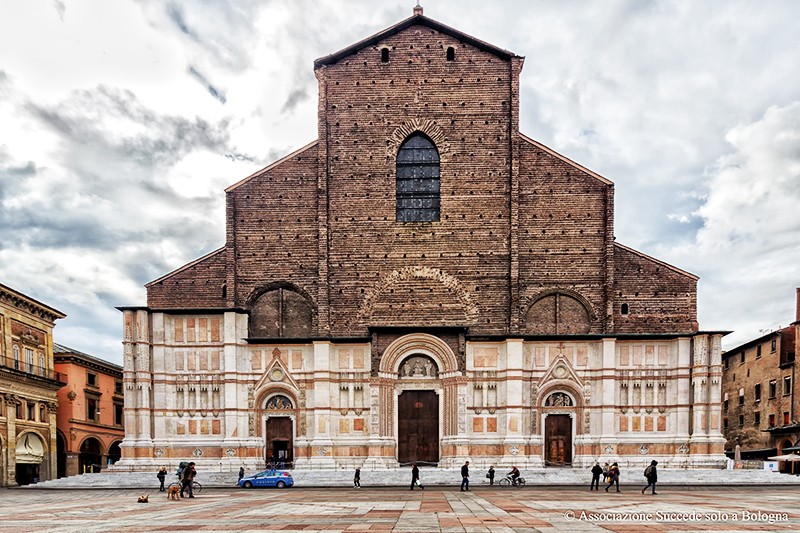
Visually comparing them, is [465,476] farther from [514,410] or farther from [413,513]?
[413,513]

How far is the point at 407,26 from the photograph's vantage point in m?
34.2

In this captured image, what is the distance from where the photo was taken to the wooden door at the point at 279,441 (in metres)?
31.7

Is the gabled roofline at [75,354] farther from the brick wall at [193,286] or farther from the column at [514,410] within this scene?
the column at [514,410]

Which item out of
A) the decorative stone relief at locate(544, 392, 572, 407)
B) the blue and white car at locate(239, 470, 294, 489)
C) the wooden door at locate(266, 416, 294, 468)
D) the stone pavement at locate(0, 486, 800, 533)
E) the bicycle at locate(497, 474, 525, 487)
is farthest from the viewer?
the decorative stone relief at locate(544, 392, 572, 407)

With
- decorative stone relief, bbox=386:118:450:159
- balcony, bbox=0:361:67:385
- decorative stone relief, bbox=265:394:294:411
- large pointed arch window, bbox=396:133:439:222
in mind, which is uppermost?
decorative stone relief, bbox=386:118:450:159

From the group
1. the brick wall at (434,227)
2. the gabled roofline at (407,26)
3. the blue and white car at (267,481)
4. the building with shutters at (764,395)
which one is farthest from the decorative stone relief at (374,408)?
the building with shutters at (764,395)

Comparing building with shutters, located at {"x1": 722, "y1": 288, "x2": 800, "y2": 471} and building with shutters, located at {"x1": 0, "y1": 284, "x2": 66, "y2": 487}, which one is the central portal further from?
building with shutters, located at {"x1": 722, "y1": 288, "x2": 800, "y2": 471}

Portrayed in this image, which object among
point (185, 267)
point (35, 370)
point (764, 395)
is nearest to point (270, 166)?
point (185, 267)

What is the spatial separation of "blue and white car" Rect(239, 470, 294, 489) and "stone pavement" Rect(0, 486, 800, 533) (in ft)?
13.5

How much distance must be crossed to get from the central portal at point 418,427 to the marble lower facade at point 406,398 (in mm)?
55

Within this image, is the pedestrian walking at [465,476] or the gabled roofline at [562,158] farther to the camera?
the gabled roofline at [562,158]

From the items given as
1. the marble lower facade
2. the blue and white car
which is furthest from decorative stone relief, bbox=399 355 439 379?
the blue and white car

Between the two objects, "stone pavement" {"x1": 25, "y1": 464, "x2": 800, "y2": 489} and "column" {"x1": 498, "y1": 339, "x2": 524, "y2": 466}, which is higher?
"column" {"x1": 498, "y1": 339, "x2": 524, "y2": 466}

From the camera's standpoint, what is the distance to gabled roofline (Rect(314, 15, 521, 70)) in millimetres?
33750
